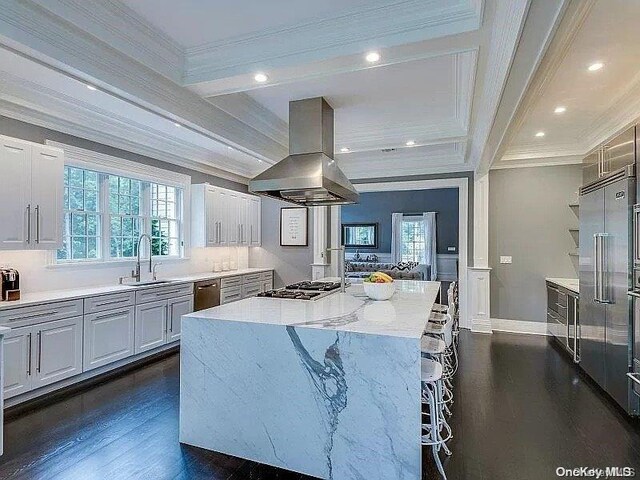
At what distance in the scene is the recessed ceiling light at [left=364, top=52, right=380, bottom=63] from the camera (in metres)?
2.61

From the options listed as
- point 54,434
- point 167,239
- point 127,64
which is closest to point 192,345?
point 54,434

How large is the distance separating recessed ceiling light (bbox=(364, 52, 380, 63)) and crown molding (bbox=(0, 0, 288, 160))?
169 cm

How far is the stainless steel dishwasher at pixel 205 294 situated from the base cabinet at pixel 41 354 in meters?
1.73

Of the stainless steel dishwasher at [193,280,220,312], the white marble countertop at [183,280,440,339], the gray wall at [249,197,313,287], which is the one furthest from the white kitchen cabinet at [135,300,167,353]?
the gray wall at [249,197,313,287]

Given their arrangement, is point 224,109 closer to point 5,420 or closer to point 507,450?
point 5,420

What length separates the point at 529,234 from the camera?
5.84m

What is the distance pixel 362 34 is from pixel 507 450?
3014 millimetres

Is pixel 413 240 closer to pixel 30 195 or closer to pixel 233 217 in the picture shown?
pixel 233 217

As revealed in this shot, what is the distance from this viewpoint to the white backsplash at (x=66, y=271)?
363 cm

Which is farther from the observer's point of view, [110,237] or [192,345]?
[110,237]

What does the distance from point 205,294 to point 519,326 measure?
489 cm

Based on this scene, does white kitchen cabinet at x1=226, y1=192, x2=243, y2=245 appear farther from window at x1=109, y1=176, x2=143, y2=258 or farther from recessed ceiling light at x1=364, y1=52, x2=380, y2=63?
recessed ceiling light at x1=364, y1=52, x2=380, y2=63

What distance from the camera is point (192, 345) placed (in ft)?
8.41

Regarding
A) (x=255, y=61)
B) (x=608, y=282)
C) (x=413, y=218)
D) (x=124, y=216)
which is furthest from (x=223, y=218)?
(x=413, y=218)
